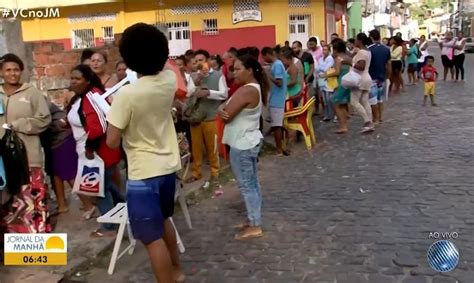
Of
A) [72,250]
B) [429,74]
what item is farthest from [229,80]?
[429,74]

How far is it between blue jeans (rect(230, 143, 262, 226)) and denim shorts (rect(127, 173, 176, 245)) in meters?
1.56

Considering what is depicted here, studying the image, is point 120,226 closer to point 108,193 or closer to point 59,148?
point 108,193

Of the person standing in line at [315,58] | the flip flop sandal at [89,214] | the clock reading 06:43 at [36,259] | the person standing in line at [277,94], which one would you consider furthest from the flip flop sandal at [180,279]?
the person standing in line at [315,58]

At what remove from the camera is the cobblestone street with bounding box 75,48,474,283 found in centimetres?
477

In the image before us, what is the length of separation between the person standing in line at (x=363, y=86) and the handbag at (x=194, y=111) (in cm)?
394

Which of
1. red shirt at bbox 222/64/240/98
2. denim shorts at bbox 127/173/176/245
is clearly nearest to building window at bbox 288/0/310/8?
red shirt at bbox 222/64/240/98

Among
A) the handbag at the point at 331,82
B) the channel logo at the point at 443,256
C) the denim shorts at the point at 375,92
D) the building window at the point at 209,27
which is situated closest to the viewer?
the channel logo at the point at 443,256

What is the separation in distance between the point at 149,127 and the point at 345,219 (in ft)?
9.28

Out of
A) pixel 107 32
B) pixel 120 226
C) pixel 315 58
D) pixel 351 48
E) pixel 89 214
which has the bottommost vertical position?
pixel 89 214

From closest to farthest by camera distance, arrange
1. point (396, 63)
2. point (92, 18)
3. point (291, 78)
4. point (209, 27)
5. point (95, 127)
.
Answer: point (95, 127) < point (291, 78) < point (396, 63) < point (209, 27) < point (92, 18)

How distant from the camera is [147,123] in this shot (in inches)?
150

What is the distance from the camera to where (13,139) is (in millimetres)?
5180

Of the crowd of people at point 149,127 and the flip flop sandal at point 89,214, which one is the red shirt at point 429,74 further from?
the flip flop sandal at point 89,214

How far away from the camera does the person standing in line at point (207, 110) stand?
761 centimetres
